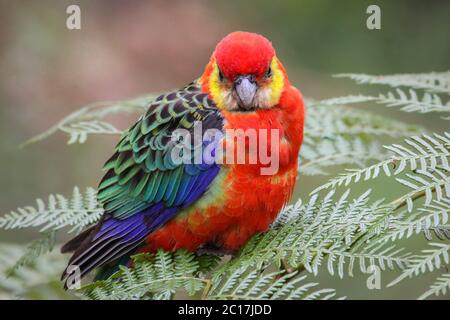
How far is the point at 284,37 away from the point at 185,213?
6597 millimetres

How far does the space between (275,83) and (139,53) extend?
6.34 meters

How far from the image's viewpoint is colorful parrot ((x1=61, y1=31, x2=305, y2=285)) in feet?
12.6

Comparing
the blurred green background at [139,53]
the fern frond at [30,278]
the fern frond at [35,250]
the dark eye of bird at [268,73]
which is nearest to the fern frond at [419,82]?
the dark eye of bird at [268,73]

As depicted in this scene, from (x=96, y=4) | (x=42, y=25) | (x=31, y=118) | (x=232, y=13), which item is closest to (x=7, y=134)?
(x=31, y=118)

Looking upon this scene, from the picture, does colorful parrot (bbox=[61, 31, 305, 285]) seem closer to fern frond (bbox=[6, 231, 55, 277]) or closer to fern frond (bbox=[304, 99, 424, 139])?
fern frond (bbox=[6, 231, 55, 277])

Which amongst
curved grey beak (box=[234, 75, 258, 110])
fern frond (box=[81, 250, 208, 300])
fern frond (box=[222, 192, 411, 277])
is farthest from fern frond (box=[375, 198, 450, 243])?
curved grey beak (box=[234, 75, 258, 110])

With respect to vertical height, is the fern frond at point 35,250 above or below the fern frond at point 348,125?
below

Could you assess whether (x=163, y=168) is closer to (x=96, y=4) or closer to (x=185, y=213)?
(x=185, y=213)

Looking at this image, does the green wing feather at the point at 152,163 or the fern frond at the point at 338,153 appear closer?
the green wing feather at the point at 152,163

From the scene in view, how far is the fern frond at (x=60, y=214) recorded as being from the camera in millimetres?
3797

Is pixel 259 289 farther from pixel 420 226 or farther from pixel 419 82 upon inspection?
pixel 419 82

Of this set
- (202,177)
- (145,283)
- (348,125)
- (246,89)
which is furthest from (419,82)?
(145,283)

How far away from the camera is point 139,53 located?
1026cm

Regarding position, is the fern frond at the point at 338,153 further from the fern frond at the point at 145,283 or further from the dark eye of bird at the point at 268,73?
the fern frond at the point at 145,283
